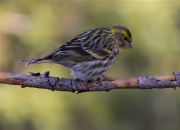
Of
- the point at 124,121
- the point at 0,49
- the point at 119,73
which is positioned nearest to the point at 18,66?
the point at 0,49

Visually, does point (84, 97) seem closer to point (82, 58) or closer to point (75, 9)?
point (75, 9)

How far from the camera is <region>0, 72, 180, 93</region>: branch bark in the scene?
3.14 metres

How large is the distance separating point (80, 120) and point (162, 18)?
169 cm

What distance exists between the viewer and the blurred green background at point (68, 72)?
4.69 meters

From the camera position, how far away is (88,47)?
390cm

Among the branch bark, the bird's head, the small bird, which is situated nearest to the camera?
the branch bark

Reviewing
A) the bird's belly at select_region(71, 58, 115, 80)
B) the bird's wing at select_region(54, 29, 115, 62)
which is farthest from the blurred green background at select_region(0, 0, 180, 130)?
the bird's belly at select_region(71, 58, 115, 80)

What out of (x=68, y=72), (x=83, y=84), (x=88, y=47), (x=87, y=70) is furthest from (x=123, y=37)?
(x=68, y=72)

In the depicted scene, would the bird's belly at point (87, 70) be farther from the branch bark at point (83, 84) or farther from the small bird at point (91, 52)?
the branch bark at point (83, 84)

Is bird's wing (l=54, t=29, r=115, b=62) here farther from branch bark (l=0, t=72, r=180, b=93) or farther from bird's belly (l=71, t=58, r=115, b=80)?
branch bark (l=0, t=72, r=180, b=93)

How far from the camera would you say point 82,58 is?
12.2ft

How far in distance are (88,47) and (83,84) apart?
595mm

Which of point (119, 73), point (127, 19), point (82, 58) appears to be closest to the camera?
point (82, 58)

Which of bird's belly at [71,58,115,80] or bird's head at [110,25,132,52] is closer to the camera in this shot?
bird's belly at [71,58,115,80]
